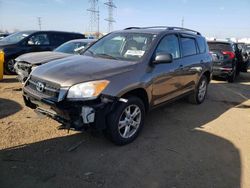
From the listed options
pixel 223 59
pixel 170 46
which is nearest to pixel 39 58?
pixel 170 46

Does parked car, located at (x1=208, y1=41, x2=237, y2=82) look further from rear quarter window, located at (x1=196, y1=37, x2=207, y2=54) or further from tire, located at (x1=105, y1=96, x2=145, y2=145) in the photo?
tire, located at (x1=105, y1=96, x2=145, y2=145)

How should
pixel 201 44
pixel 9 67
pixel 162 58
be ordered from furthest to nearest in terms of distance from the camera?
pixel 9 67
pixel 201 44
pixel 162 58

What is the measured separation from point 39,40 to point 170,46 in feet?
22.1

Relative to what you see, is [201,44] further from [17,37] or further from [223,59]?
[17,37]

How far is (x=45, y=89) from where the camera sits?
367 cm

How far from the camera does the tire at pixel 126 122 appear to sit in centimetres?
362

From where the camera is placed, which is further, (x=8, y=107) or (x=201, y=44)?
(x=201, y=44)

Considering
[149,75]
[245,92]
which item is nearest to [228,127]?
[149,75]

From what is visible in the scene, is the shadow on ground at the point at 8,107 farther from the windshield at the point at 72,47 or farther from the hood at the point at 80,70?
the windshield at the point at 72,47

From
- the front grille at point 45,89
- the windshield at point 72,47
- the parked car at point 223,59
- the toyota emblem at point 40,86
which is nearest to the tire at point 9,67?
the windshield at point 72,47

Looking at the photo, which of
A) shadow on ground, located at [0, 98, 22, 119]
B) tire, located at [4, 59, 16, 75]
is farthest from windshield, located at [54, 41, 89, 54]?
shadow on ground, located at [0, 98, 22, 119]

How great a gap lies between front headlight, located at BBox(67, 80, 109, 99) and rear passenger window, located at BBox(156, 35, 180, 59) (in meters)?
1.53

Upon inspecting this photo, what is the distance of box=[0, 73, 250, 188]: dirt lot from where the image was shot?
10.1 feet

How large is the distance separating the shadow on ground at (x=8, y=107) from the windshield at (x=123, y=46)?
198 centimetres
